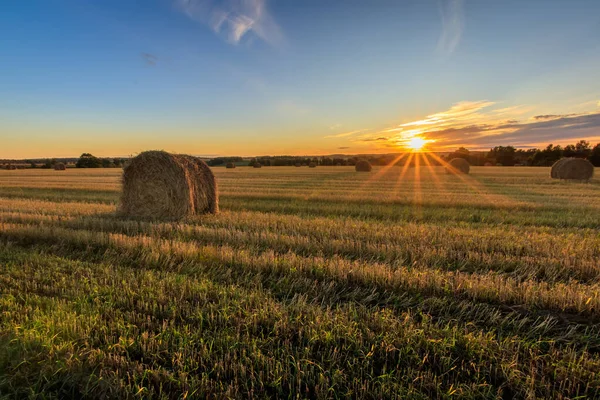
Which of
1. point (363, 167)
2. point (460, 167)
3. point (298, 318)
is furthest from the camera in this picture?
point (363, 167)

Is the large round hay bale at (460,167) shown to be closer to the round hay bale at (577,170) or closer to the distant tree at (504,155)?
the round hay bale at (577,170)

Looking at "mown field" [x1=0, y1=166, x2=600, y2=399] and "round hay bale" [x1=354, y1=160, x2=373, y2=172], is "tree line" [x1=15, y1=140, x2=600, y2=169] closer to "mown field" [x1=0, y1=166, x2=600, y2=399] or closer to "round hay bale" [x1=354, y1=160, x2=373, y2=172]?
"round hay bale" [x1=354, y1=160, x2=373, y2=172]

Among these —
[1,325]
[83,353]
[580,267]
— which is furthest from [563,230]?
[1,325]

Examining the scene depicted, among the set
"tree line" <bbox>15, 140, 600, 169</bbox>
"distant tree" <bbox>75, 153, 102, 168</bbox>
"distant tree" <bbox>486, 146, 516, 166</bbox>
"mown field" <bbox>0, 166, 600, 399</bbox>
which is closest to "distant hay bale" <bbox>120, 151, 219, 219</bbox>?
"mown field" <bbox>0, 166, 600, 399</bbox>

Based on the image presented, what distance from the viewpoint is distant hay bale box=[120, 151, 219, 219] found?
10.0 metres

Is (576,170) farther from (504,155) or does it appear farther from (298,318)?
(504,155)

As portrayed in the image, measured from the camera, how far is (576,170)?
81.3 ft

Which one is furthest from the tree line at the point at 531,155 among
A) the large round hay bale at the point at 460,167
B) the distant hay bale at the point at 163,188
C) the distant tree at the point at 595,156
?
the distant hay bale at the point at 163,188

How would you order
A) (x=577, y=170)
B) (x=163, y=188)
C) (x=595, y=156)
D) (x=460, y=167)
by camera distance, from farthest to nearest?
1. (x=595, y=156)
2. (x=460, y=167)
3. (x=577, y=170)
4. (x=163, y=188)

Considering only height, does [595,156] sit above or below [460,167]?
above

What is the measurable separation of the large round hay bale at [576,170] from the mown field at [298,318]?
23674 millimetres

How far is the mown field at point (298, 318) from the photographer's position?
251 centimetres

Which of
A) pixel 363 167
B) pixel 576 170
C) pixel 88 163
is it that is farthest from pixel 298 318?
pixel 88 163

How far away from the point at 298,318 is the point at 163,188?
8.18m
